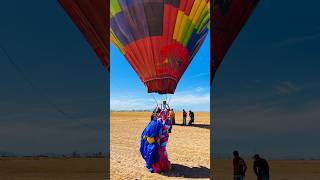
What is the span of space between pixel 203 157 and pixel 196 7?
5379 mm

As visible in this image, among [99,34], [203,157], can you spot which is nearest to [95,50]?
[99,34]

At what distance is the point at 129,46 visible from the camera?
42.1ft

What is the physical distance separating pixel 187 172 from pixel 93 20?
542 cm

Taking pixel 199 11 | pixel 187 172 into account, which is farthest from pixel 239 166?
pixel 199 11

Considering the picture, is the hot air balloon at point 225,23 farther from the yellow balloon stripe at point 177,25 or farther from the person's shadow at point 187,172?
the yellow balloon stripe at point 177,25

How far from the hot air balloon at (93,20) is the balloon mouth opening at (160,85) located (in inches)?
191

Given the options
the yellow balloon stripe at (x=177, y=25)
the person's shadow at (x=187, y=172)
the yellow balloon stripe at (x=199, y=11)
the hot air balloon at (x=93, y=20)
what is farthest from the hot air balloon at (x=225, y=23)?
the yellow balloon stripe at (x=177, y=25)

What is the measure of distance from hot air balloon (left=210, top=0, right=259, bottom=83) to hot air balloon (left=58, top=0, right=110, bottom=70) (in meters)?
2.10

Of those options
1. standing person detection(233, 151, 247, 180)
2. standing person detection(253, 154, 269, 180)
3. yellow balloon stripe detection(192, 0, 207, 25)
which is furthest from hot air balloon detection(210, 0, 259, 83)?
yellow balloon stripe detection(192, 0, 207, 25)

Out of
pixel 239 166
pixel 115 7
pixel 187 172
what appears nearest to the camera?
pixel 239 166

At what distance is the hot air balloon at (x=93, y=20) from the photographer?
726 cm

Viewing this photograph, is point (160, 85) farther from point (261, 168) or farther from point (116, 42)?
point (261, 168)

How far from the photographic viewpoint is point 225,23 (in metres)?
8.09

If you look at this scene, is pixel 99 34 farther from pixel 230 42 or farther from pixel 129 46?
pixel 129 46
